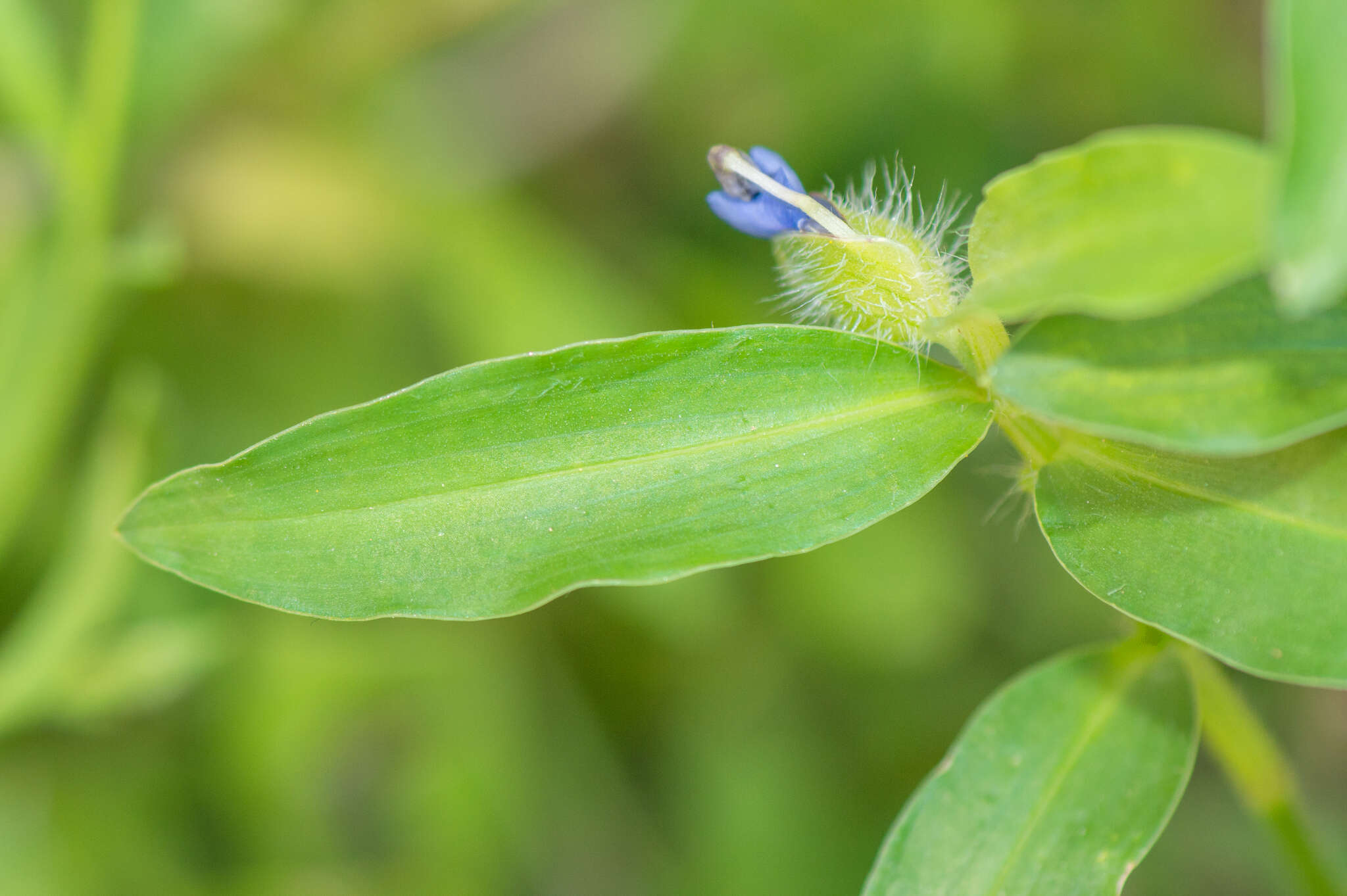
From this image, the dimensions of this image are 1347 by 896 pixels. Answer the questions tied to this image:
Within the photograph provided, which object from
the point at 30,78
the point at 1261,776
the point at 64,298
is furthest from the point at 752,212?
the point at 30,78

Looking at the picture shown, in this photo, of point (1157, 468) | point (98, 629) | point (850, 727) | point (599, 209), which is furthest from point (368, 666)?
point (1157, 468)

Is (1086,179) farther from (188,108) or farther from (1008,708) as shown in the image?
(188,108)

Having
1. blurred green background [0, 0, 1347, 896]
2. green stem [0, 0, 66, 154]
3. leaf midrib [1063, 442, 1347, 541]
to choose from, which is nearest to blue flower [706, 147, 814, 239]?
leaf midrib [1063, 442, 1347, 541]

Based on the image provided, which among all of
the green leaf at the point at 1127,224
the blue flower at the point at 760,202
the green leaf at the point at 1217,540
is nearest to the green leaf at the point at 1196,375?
the green leaf at the point at 1127,224

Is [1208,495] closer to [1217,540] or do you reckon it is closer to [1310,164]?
[1217,540]

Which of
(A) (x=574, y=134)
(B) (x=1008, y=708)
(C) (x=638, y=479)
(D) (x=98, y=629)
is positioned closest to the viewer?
(C) (x=638, y=479)
